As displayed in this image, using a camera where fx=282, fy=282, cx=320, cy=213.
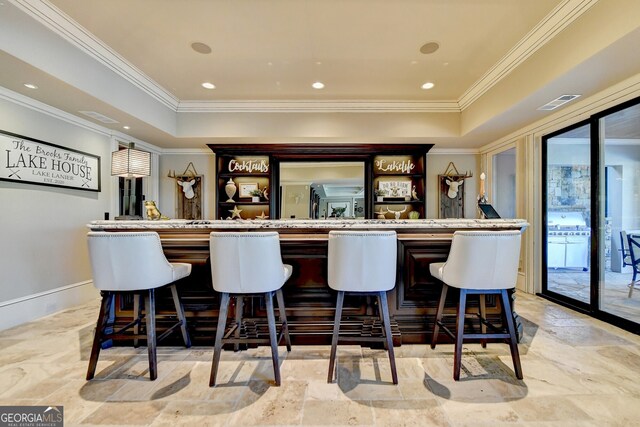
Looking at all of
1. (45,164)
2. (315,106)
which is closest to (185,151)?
(45,164)

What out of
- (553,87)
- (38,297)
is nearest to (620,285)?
(553,87)

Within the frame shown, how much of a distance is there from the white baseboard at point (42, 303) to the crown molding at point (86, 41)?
2.58 metres

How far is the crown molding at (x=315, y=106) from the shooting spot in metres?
4.19

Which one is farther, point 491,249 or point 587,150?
point 587,150

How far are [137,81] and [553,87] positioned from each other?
4.48 metres

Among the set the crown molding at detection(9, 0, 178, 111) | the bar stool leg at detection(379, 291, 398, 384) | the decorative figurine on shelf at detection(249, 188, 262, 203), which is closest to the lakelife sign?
the crown molding at detection(9, 0, 178, 111)

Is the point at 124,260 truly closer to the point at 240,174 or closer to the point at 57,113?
the point at 57,113

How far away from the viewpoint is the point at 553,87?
8.78ft

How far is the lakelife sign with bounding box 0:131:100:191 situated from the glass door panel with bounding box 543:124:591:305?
6009mm

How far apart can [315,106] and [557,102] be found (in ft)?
9.53

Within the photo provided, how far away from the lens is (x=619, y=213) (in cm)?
303

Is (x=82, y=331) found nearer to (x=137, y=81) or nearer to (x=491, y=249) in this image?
(x=137, y=81)

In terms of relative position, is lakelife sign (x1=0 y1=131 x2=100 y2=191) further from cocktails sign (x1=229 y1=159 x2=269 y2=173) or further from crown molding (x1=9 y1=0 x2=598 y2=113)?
cocktails sign (x1=229 y1=159 x2=269 y2=173)

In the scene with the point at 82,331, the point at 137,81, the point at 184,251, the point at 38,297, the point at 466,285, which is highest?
the point at 137,81
